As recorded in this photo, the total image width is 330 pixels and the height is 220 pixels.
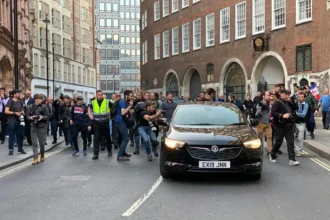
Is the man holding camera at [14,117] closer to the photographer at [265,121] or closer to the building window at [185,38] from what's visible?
the photographer at [265,121]

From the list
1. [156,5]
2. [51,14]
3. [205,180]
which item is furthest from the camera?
[51,14]

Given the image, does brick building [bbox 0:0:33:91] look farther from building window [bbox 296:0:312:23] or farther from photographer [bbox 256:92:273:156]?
photographer [bbox 256:92:273:156]

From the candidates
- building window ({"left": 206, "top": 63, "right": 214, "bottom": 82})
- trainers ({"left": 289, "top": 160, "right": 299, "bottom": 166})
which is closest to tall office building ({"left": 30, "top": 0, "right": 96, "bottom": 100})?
building window ({"left": 206, "top": 63, "right": 214, "bottom": 82})

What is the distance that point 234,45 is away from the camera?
31156mm

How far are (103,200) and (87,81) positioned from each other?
2388 inches

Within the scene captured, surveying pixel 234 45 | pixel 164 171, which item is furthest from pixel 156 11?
pixel 164 171

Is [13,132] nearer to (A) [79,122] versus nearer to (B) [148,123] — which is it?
(A) [79,122]

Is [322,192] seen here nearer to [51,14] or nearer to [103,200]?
[103,200]

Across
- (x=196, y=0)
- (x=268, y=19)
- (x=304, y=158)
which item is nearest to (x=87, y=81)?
(x=196, y=0)

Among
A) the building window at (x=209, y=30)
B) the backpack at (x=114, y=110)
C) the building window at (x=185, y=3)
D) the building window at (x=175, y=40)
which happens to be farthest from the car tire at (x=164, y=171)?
the building window at (x=175, y=40)

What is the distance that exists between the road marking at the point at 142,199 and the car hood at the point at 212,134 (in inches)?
36.0

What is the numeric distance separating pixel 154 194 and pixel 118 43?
113263mm

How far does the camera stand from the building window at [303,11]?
79.5 feet

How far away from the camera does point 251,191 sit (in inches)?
287
